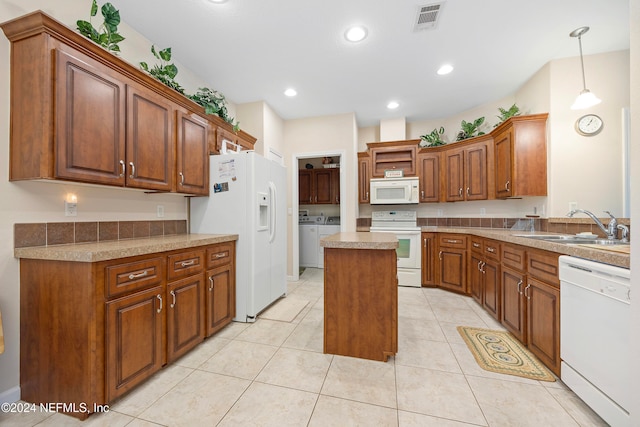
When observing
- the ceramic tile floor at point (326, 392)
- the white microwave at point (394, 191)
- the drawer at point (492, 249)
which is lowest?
the ceramic tile floor at point (326, 392)

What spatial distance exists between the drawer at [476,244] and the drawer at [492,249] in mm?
117

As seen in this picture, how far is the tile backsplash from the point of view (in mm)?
1525

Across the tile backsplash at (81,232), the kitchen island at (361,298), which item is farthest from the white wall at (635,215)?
the tile backsplash at (81,232)

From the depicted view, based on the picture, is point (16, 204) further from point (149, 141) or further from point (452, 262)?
point (452, 262)

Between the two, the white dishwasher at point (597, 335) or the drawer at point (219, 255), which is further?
the drawer at point (219, 255)

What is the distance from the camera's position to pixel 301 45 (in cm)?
249

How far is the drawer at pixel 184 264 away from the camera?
182 cm

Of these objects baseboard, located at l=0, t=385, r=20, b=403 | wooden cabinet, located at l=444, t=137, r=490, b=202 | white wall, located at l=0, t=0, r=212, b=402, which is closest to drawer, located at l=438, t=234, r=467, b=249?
wooden cabinet, located at l=444, t=137, r=490, b=202

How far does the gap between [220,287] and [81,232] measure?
3.57ft

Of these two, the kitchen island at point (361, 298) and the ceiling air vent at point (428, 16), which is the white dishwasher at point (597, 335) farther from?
the ceiling air vent at point (428, 16)

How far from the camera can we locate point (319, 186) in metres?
5.67

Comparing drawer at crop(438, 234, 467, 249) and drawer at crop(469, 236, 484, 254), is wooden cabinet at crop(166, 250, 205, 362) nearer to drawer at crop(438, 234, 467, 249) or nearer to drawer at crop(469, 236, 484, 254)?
drawer at crop(469, 236, 484, 254)

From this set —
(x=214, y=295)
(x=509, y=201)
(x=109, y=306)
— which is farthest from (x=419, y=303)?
(x=109, y=306)

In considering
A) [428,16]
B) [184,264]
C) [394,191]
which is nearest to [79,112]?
[184,264]
